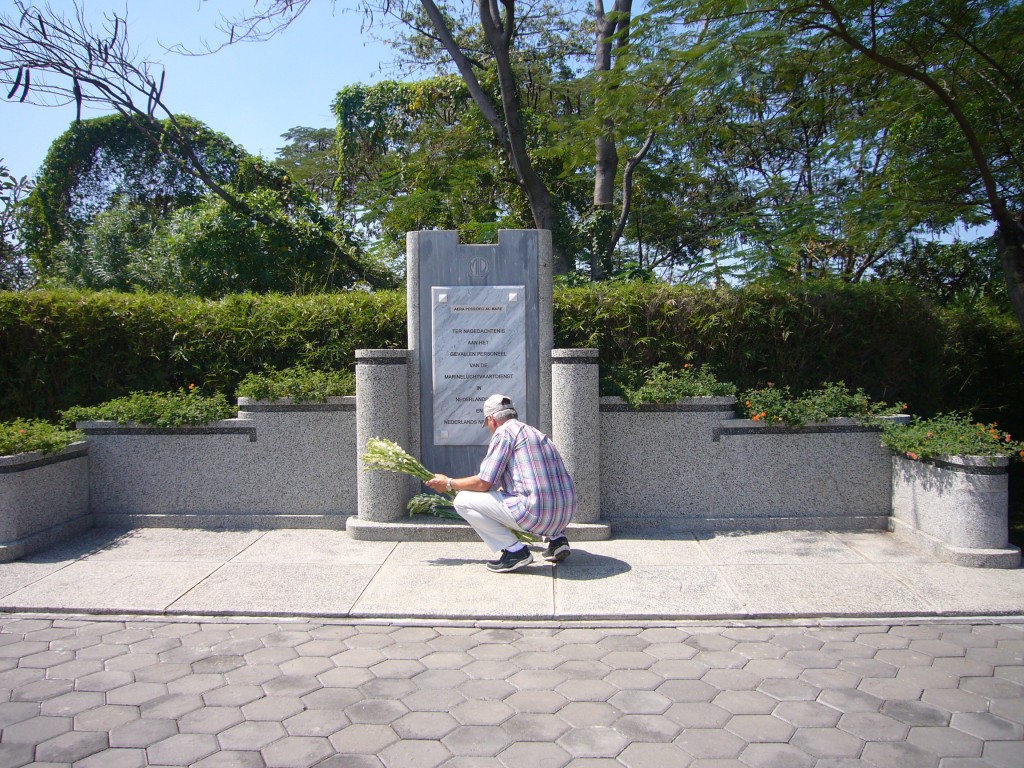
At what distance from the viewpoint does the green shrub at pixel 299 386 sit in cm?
748

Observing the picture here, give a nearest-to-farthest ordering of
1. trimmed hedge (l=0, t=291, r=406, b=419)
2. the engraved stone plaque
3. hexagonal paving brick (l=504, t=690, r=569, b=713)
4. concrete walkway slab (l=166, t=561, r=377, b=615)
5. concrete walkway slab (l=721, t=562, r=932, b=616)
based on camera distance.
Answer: hexagonal paving brick (l=504, t=690, r=569, b=713)
concrete walkway slab (l=721, t=562, r=932, b=616)
concrete walkway slab (l=166, t=561, r=377, b=615)
the engraved stone plaque
trimmed hedge (l=0, t=291, r=406, b=419)

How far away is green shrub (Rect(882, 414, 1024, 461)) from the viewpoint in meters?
6.33

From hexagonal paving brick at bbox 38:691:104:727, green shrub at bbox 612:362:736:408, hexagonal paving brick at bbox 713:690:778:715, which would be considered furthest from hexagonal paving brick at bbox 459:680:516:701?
green shrub at bbox 612:362:736:408

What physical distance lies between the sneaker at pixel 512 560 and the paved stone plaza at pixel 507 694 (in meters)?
1.00

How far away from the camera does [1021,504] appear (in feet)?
31.2

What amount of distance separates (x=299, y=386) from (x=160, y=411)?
1407 mm

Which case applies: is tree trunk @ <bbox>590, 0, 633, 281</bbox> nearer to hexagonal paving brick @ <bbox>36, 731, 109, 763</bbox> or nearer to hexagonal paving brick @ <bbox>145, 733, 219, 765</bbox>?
hexagonal paving brick @ <bbox>145, 733, 219, 765</bbox>

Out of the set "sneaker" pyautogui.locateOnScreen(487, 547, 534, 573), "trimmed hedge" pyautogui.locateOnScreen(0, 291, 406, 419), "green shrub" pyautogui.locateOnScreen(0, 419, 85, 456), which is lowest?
"sneaker" pyautogui.locateOnScreen(487, 547, 534, 573)

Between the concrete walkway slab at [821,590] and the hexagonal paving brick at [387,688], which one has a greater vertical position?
the concrete walkway slab at [821,590]

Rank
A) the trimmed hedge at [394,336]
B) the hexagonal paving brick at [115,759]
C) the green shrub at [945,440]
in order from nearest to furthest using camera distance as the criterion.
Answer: the hexagonal paving brick at [115,759], the green shrub at [945,440], the trimmed hedge at [394,336]

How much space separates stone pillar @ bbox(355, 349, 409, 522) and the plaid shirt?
146 cm

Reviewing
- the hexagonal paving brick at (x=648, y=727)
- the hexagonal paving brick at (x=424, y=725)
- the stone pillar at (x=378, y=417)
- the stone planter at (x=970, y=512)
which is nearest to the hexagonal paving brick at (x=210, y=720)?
the hexagonal paving brick at (x=424, y=725)

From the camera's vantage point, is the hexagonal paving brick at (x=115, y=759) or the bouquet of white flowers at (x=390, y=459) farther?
the bouquet of white flowers at (x=390, y=459)

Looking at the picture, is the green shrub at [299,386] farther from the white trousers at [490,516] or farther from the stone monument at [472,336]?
the white trousers at [490,516]
